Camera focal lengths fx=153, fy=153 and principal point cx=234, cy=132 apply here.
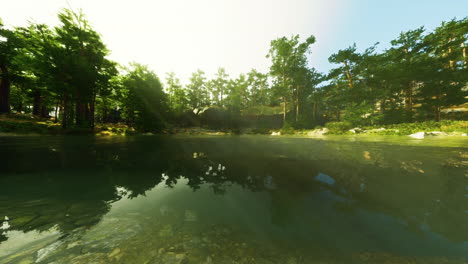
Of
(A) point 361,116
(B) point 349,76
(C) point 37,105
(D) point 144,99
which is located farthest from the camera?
(C) point 37,105

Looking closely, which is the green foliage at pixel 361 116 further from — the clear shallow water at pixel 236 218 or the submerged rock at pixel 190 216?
the submerged rock at pixel 190 216

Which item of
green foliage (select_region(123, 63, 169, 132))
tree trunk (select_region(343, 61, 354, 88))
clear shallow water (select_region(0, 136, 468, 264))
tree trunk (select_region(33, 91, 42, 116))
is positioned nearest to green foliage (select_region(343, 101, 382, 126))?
tree trunk (select_region(343, 61, 354, 88))

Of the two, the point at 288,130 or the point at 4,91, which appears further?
the point at 288,130

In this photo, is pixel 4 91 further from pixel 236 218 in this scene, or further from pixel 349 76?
pixel 349 76

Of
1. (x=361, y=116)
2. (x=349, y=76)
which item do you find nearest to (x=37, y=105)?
(x=361, y=116)

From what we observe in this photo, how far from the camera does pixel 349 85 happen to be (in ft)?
77.3

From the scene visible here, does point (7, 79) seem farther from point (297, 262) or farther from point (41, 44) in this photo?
point (297, 262)

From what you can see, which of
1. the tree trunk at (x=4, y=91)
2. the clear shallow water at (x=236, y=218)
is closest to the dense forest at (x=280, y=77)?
the tree trunk at (x=4, y=91)

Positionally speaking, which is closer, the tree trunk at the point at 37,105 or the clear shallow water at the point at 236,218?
the clear shallow water at the point at 236,218

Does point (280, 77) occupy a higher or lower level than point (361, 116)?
higher

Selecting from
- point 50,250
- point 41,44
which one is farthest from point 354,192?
point 41,44

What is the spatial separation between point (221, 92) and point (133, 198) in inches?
1537

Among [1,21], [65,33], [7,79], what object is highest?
[1,21]

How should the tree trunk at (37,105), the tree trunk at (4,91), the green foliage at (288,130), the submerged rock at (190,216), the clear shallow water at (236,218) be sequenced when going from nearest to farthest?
the clear shallow water at (236,218) → the submerged rock at (190,216) → the tree trunk at (4,91) → the green foliage at (288,130) → the tree trunk at (37,105)
